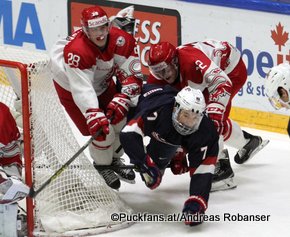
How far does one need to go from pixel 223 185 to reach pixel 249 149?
0.48m

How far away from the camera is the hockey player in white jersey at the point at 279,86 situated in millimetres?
A: 5797

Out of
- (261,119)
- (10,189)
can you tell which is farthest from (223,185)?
(10,189)

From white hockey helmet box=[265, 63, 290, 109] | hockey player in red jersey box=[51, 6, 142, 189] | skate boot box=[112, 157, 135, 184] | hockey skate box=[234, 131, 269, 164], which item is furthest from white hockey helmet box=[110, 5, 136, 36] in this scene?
white hockey helmet box=[265, 63, 290, 109]

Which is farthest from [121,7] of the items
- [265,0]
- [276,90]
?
[276,90]

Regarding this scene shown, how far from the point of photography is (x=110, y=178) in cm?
643

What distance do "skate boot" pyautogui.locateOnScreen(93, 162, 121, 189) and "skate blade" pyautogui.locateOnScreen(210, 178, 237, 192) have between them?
0.53 m

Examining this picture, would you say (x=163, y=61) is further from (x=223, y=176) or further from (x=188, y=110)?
(x=223, y=176)

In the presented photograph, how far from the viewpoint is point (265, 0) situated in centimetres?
726

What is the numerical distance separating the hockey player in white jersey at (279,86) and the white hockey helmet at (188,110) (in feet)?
1.18

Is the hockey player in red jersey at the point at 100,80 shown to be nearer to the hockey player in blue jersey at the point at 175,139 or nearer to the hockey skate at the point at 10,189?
the hockey player in blue jersey at the point at 175,139

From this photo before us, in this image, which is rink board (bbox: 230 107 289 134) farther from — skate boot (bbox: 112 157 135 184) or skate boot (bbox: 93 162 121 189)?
skate boot (bbox: 93 162 121 189)

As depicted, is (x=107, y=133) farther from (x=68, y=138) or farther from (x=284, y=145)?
(x=284, y=145)

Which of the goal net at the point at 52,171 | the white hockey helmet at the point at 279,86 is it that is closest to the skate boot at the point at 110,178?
the goal net at the point at 52,171

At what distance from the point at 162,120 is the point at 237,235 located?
686 mm
